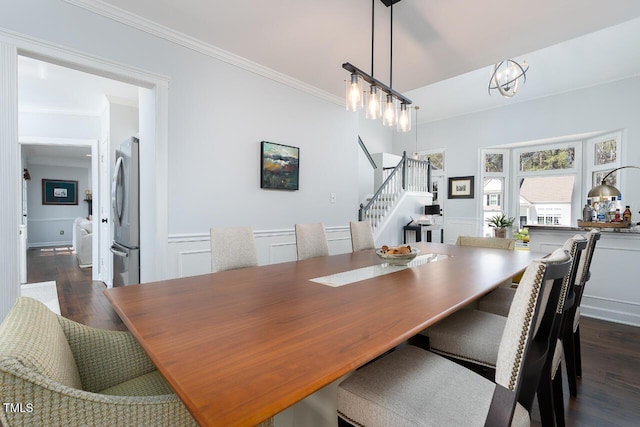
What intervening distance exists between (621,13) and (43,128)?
673 cm

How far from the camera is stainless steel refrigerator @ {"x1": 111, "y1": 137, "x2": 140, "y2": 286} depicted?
3088 millimetres

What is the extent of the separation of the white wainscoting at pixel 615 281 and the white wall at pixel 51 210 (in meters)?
11.5

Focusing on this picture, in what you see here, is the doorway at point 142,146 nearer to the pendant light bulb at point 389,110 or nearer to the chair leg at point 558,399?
the pendant light bulb at point 389,110

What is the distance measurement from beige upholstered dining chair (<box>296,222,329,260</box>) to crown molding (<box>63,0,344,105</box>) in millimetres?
1814

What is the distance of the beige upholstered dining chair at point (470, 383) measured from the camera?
0.78 m

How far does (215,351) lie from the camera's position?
0.82 meters

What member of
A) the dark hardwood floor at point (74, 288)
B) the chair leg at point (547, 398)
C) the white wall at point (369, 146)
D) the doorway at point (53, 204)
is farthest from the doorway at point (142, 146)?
the doorway at point (53, 204)

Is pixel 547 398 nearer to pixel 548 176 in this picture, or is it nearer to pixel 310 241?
pixel 310 241

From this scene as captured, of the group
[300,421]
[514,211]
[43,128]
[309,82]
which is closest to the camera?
[300,421]

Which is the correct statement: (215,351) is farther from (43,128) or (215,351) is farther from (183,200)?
(43,128)

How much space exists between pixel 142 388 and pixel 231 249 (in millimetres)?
1200

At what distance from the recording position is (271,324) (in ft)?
3.32

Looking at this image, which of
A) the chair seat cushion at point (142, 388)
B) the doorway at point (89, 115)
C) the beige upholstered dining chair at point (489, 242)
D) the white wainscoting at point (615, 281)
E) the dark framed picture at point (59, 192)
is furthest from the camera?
the dark framed picture at point (59, 192)

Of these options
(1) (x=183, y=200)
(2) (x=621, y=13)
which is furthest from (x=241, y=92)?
(2) (x=621, y=13)
